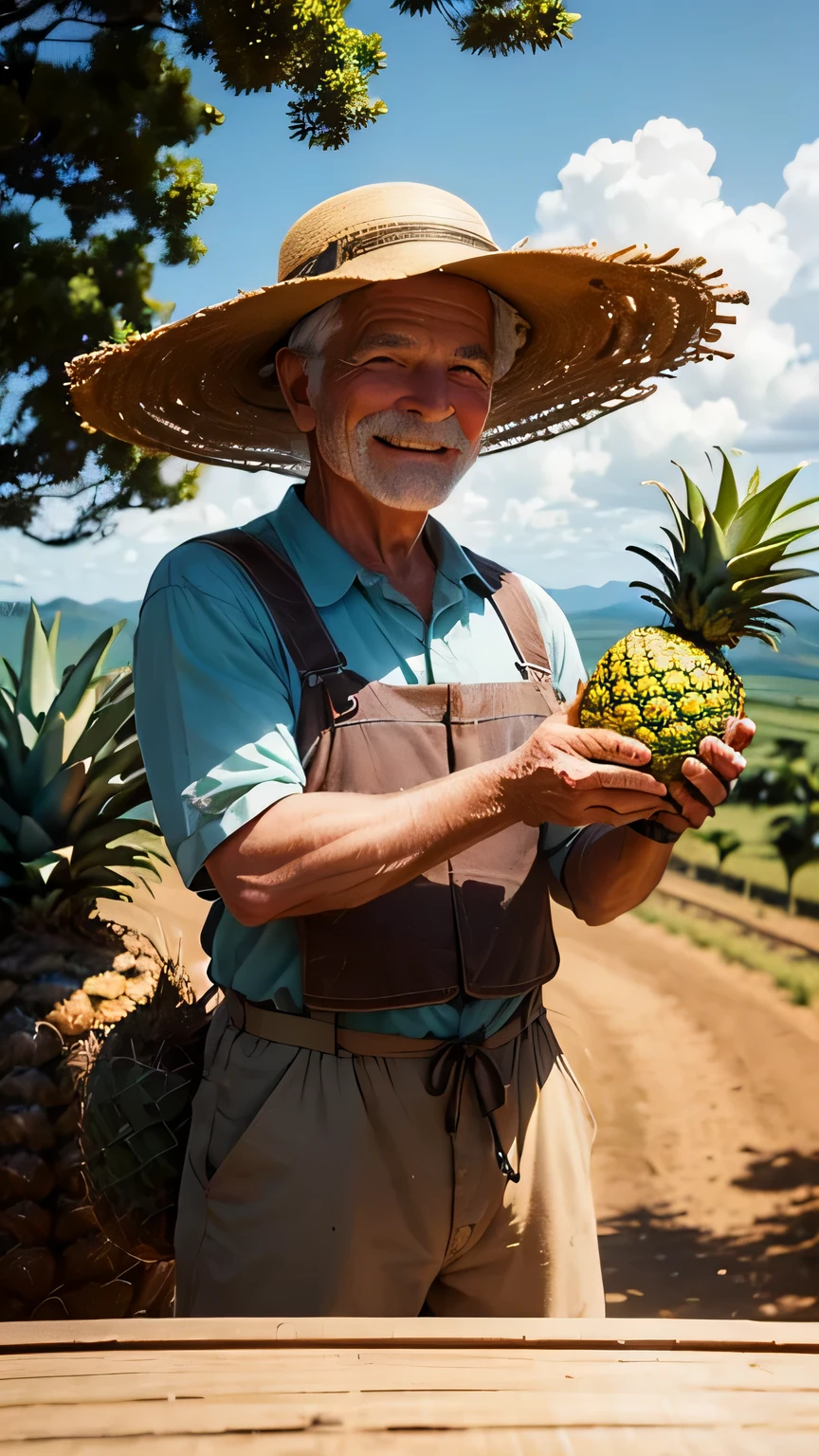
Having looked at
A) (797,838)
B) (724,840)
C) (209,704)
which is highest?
(209,704)

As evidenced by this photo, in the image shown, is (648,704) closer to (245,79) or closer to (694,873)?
(245,79)

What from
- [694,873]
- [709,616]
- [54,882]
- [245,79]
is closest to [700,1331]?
[709,616]

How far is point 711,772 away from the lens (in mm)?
1817

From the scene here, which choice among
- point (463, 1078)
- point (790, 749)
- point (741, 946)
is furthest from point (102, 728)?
point (741, 946)

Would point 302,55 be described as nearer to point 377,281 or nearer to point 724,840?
point 377,281

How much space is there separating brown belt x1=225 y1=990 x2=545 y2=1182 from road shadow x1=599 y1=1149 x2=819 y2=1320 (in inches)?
205

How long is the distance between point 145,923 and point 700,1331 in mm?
9849

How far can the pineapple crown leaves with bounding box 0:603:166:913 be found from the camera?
3703 millimetres

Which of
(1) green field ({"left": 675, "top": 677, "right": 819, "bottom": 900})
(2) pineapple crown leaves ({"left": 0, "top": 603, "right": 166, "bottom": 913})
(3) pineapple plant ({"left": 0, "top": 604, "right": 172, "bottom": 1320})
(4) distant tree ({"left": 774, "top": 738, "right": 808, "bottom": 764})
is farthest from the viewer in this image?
(4) distant tree ({"left": 774, "top": 738, "right": 808, "bottom": 764})

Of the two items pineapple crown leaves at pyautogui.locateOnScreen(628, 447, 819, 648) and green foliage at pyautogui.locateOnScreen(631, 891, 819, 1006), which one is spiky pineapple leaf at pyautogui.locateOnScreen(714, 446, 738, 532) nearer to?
pineapple crown leaves at pyautogui.locateOnScreen(628, 447, 819, 648)

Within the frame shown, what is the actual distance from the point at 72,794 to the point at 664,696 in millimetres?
2497

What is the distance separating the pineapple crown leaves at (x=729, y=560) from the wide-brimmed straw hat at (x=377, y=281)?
560mm

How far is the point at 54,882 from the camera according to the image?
3.66 metres

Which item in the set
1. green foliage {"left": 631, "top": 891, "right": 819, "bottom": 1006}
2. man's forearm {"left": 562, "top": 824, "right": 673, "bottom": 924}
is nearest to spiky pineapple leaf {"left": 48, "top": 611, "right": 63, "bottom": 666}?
man's forearm {"left": 562, "top": 824, "right": 673, "bottom": 924}
